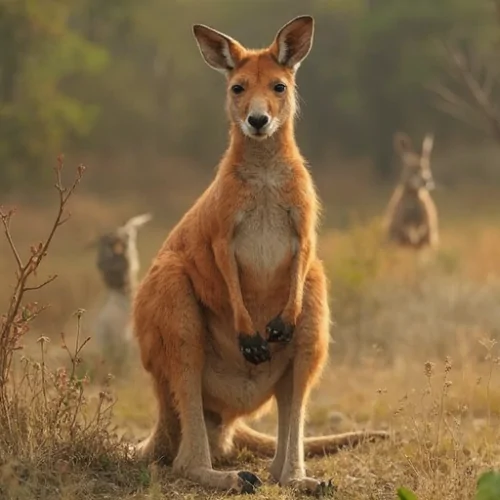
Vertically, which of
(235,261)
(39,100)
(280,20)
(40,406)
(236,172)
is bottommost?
(40,406)

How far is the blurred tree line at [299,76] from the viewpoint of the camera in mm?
31547

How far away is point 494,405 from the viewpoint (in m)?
6.91

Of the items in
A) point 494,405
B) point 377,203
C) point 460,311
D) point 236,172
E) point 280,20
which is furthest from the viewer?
point 280,20

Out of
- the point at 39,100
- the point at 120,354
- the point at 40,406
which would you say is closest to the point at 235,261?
the point at 40,406

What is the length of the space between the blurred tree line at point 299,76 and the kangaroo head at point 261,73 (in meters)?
24.5

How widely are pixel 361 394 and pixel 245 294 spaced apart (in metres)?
2.92

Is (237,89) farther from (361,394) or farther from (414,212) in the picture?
(414,212)

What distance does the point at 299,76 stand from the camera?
109 feet

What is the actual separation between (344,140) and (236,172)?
29.7 metres

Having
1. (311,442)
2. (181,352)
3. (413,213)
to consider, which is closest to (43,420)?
(181,352)

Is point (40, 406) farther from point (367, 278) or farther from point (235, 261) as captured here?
point (367, 278)

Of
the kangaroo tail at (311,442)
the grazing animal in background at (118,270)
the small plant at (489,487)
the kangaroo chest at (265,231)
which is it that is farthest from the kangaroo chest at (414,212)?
the small plant at (489,487)

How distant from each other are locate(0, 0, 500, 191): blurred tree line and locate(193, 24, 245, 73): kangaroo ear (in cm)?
2443

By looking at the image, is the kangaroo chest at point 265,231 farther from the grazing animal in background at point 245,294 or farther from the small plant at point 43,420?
the small plant at point 43,420
